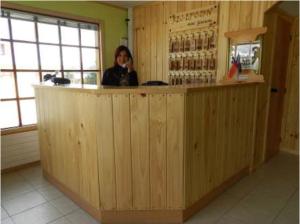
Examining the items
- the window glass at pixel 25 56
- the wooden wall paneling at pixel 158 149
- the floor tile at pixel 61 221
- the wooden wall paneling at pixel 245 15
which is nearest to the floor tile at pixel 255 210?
the wooden wall paneling at pixel 158 149

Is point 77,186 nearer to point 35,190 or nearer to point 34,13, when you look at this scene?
point 35,190

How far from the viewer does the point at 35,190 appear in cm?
251

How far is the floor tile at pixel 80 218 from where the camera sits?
197 cm

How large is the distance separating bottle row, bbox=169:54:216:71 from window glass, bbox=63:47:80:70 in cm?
145

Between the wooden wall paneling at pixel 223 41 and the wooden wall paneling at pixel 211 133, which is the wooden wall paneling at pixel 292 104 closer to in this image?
the wooden wall paneling at pixel 223 41

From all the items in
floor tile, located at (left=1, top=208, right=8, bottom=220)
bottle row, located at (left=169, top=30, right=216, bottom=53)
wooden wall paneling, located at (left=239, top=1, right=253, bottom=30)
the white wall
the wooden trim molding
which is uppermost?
wooden wall paneling, located at (left=239, top=1, right=253, bottom=30)

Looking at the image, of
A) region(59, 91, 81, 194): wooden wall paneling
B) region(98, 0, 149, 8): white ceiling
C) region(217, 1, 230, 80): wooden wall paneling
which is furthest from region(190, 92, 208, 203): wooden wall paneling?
region(98, 0, 149, 8): white ceiling

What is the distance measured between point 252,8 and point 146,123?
200cm

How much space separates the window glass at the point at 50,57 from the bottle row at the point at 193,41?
1.68m

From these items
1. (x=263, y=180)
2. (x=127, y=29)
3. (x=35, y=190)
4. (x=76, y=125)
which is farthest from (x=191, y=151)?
(x=127, y=29)

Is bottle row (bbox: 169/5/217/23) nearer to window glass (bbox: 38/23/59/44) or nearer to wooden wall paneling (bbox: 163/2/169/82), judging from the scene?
wooden wall paneling (bbox: 163/2/169/82)

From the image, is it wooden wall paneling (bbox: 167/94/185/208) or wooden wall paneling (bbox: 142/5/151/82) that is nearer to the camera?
wooden wall paneling (bbox: 167/94/185/208)

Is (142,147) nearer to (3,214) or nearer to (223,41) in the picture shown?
(3,214)

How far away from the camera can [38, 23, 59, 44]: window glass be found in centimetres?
313
